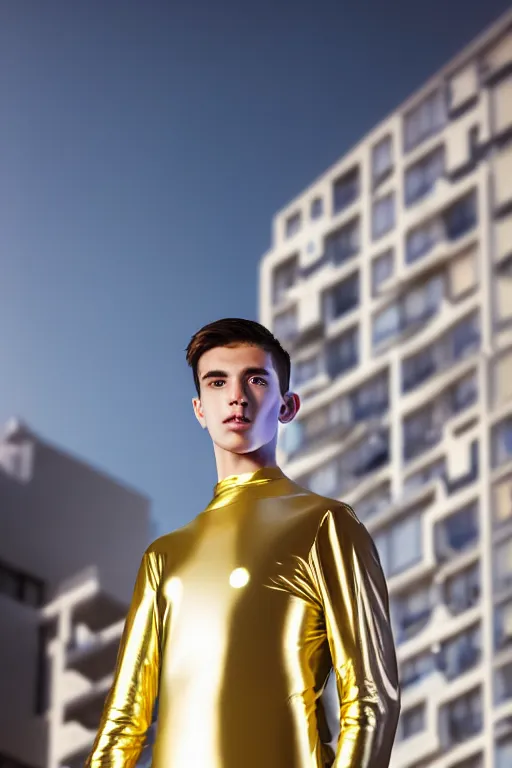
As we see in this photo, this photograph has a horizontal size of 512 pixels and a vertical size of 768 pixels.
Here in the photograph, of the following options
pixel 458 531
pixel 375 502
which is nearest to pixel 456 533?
pixel 458 531

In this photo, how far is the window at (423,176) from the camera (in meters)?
13.0

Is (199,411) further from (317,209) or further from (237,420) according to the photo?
(317,209)

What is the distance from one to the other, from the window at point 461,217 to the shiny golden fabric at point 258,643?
10.7 metres

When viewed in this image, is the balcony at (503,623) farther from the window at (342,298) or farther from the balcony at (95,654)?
the window at (342,298)

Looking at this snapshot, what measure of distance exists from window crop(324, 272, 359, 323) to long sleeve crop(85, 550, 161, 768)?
12299mm

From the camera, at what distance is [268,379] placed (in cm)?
214

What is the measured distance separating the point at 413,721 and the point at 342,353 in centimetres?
401

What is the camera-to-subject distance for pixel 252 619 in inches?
77.5

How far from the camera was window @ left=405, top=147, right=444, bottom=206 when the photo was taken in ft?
42.5

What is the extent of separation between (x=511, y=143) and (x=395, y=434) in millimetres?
3078

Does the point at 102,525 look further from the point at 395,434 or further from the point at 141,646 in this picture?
the point at 141,646

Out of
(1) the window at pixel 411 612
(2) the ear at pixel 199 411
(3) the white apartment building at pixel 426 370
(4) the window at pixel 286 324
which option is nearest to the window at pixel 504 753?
(3) the white apartment building at pixel 426 370

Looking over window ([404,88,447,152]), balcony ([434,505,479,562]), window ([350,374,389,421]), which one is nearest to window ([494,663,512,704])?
balcony ([434,505,479,562])

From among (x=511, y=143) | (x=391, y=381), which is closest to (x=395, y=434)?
(x=391, y=381)
